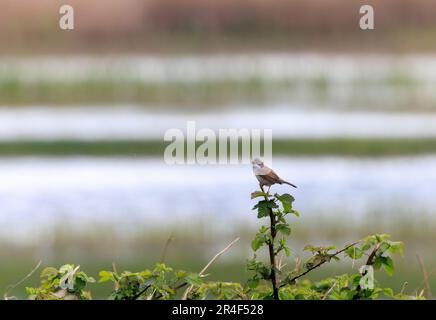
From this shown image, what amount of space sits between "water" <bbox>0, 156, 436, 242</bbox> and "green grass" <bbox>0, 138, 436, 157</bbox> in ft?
0.48

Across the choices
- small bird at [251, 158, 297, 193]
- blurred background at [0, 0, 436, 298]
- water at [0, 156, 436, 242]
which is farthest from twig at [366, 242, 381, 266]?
water at [0, 156, 436, 242]

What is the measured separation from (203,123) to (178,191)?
149 centimetres

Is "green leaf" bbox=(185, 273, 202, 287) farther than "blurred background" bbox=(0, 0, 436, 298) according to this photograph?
No

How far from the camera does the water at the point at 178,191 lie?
653cm

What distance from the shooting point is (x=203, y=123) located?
8.31 m

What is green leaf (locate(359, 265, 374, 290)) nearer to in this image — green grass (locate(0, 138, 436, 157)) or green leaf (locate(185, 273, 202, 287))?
green leaf (locate(185, 273, 202, 287))

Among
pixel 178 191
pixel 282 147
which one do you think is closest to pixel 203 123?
pixel 282 147

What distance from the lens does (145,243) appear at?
235 inches

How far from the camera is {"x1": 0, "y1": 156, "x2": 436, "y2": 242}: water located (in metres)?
6.53

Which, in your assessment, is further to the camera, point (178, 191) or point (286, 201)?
point (178, 191)

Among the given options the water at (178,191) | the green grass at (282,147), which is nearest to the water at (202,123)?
the green grass at (282,147)

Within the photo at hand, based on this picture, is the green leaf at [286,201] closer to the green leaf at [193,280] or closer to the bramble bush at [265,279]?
the bramble bush at [265,279]

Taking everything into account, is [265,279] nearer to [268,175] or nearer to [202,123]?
[268,175]
